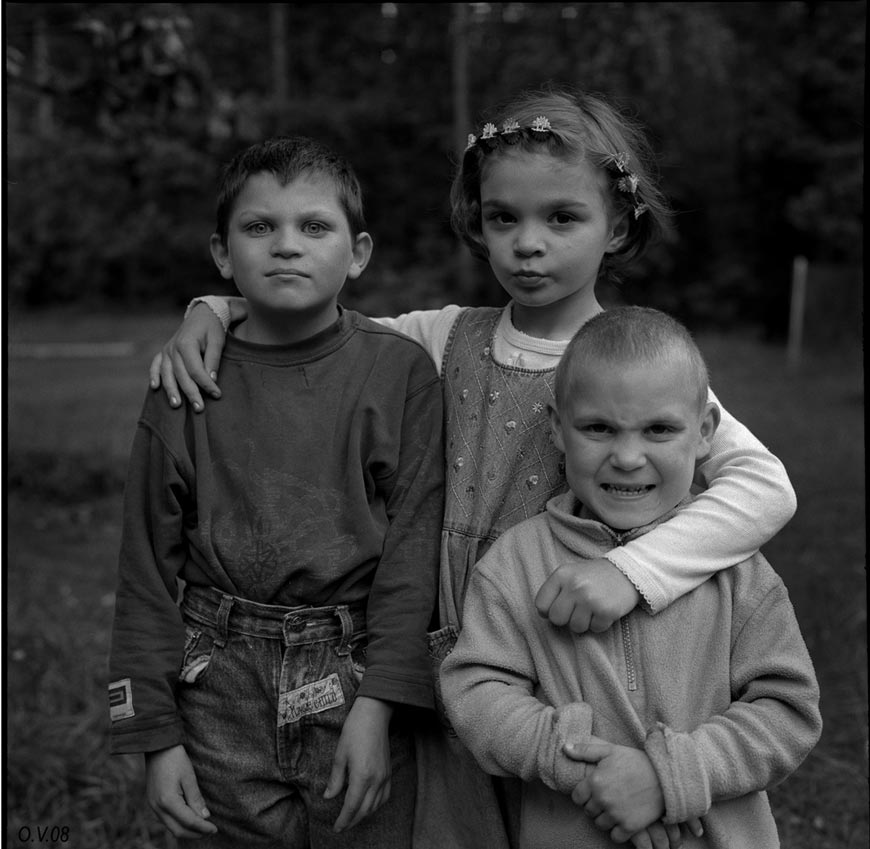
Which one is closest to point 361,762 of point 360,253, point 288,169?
point 360,253

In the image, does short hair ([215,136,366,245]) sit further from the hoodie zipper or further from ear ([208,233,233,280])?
the hoodie zipper

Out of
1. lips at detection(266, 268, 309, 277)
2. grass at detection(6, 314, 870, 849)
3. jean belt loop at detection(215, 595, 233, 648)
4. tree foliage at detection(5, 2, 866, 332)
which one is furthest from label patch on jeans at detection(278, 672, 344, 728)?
tree foliage at detection(5, 2, 866, 332)

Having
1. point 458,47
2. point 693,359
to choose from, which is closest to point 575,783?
point 693,359

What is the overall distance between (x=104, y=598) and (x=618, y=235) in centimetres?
382

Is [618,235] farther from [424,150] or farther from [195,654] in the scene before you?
[424,150]

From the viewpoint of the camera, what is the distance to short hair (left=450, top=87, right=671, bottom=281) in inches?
80.1

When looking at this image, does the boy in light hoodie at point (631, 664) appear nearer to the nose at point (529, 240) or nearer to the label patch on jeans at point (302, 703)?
the nose at point (529, 240)

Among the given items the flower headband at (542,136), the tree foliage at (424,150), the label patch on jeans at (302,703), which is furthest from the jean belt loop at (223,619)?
the tree foliage at (424,150)

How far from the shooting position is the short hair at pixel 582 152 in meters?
2.04

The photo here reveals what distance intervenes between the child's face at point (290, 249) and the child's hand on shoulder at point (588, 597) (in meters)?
0.69

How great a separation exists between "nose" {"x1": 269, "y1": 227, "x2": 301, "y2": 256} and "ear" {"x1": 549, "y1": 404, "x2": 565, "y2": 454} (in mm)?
535

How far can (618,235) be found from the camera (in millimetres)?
2176

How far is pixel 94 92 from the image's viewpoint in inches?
225

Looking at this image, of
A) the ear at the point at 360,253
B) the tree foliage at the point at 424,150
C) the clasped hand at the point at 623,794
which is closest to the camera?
the clasped hand at the point at 623,794
